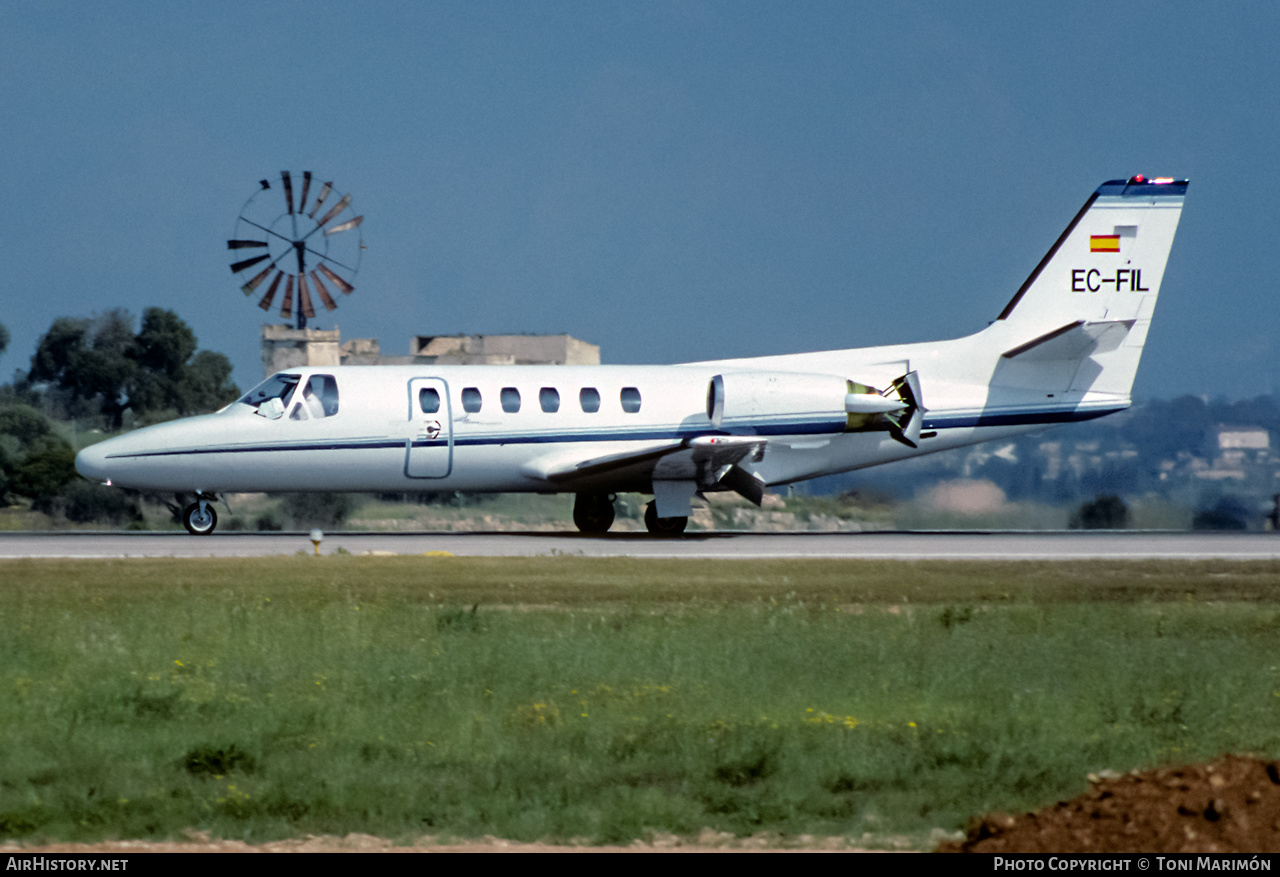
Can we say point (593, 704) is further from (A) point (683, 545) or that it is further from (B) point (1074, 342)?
(B) point (1074, 342)

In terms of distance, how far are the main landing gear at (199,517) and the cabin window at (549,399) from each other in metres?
6.73

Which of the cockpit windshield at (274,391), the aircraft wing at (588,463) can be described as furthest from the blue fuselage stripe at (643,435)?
the cockpit windshield at (274,391)

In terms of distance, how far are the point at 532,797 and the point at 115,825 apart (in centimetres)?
249

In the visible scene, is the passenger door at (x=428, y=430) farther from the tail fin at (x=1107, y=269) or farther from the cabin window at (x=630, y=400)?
the tail fin at (x=1107, y=269)

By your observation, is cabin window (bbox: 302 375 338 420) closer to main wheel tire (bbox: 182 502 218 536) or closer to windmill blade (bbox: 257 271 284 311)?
main wheel tire (bbox: 182 502 218 536)

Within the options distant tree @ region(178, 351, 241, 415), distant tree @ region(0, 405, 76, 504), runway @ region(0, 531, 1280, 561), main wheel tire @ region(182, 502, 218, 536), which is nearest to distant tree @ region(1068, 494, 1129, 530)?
runway @ region(0, 531, 1280, 561)

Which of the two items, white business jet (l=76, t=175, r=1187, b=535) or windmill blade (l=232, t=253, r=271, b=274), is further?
windmill blade (l=232, t=253, r=271, b=274)

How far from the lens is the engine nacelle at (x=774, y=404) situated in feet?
89.1

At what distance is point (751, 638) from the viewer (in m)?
13.7

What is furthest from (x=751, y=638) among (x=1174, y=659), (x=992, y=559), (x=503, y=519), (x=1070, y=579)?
(x=503, y=519)

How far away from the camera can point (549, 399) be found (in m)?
27.1

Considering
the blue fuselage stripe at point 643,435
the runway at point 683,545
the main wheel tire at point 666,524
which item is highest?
the blue fuselage stripe at point 643,435

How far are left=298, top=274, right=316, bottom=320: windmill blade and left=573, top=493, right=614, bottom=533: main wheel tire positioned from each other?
22352 mm

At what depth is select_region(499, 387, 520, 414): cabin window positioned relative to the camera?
26.9m
